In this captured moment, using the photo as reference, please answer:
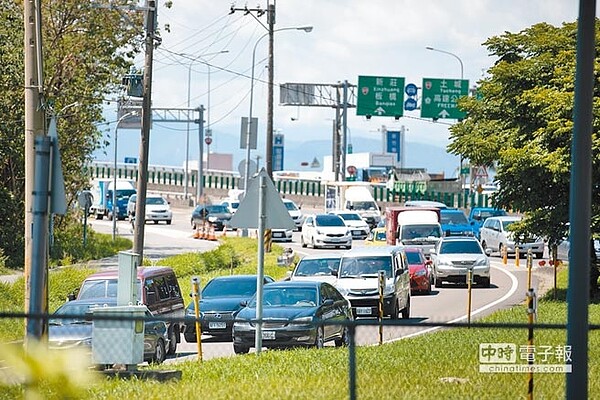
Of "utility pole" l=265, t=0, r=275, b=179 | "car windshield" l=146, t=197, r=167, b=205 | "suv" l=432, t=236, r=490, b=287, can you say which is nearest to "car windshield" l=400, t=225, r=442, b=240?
"suv" l=432, t=236, r=490, b=287

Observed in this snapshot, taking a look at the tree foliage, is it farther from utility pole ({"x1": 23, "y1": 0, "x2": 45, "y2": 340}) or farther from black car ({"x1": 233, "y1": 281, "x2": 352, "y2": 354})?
utility pole ({"x1": 23, "y1": 0, "x2": 45, "y2": 340})

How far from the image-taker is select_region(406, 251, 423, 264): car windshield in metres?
35.8

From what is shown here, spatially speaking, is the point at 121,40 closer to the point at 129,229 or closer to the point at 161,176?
the point at 129,229

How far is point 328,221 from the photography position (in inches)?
2199

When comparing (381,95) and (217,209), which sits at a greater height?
(381,95)

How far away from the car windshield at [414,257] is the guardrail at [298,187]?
31.9 meters

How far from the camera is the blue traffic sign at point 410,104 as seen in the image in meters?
64.1

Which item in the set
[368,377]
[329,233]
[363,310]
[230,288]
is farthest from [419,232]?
[368,377]

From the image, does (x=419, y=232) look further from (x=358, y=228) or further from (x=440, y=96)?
(x=440, y=96)

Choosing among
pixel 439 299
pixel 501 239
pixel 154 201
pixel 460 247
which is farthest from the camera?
pixel 154 201

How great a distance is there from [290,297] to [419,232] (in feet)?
77.1

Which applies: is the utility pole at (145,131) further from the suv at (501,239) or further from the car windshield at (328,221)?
the car windshield at (328,221)

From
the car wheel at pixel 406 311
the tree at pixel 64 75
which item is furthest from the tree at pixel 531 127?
the tree at pixel 64 75

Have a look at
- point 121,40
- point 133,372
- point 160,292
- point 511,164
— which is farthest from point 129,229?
point 133,372
